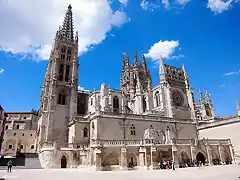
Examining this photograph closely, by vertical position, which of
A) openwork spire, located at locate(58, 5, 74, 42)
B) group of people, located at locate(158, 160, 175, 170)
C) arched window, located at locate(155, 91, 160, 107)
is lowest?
group of people, located at locate(158, 160, 175, 170)

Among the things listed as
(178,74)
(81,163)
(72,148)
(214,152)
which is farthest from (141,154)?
(178,74)

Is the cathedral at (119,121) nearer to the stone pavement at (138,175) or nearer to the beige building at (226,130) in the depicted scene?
the beige building at (226,130)

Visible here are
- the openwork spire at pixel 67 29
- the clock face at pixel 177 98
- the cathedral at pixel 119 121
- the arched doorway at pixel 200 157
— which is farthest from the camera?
the openwork spire at pixel 67 29

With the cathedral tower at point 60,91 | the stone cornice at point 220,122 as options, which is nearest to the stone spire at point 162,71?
→ the stone cornice at point 220,122

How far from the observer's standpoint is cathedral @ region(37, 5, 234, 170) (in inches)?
840

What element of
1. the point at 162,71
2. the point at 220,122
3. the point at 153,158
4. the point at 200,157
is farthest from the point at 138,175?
the point at 162,71

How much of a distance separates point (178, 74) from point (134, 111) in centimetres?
1340

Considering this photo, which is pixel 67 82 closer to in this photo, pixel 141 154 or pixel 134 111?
pixel 134 111

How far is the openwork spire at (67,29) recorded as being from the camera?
1905 inches

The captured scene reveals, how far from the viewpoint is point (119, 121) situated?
86.6 ft

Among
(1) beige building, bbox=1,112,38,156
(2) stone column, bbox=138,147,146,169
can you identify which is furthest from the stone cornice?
(1) beige building, bbox=1,112,38,156

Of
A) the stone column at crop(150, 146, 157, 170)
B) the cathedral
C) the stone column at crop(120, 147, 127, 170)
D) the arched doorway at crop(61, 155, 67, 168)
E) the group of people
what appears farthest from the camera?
the arched doorway at crop(61, 155, 67, 168)

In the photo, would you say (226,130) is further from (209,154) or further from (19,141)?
(19,141)

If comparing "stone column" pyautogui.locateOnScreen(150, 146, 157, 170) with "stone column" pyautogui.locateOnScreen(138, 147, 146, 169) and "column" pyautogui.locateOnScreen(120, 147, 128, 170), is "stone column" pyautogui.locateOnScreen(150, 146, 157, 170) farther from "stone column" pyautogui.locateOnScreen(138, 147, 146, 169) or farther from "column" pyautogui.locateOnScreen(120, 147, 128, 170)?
"column" pyautogui.locateOnScreen(120, 147, 128, 170)
